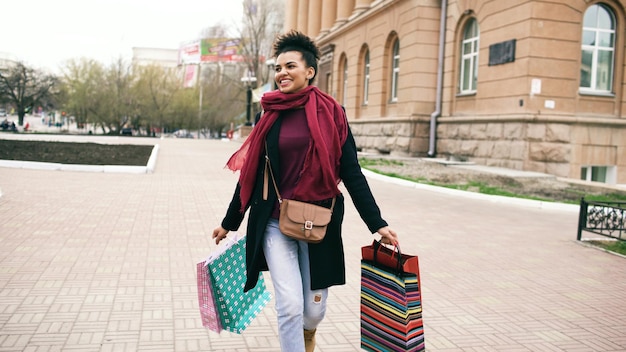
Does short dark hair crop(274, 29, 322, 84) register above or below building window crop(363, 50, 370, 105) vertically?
below

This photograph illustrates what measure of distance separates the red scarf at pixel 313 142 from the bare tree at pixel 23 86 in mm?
71368

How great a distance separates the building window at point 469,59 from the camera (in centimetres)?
2109

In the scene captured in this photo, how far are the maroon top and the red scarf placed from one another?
53 millimetres

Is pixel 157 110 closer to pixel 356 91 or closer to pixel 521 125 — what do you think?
pixel 356 91

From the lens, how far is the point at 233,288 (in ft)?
12.5

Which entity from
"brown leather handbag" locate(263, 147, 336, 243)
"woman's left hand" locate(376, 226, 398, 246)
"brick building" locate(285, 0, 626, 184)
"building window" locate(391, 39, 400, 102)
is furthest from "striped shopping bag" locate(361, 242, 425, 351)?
"building window" locate(391, 39, 400, 102)

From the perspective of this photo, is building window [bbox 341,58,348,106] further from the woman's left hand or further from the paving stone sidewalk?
the woman's left hand

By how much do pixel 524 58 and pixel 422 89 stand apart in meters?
6.20

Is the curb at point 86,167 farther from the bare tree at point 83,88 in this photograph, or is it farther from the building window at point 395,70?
the bare tree at point 83,88

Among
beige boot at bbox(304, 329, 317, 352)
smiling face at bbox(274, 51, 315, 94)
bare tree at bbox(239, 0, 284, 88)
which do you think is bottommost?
beige boot at bbox(304, 329, 317, 352)

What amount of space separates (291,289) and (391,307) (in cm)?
56

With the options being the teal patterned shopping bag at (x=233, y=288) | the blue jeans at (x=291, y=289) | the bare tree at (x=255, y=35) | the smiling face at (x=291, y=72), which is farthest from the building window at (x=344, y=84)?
the blue jeans at (x=291, y=289)

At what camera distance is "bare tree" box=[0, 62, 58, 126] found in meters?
67.7

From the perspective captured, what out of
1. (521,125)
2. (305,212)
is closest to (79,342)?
(305,212)
